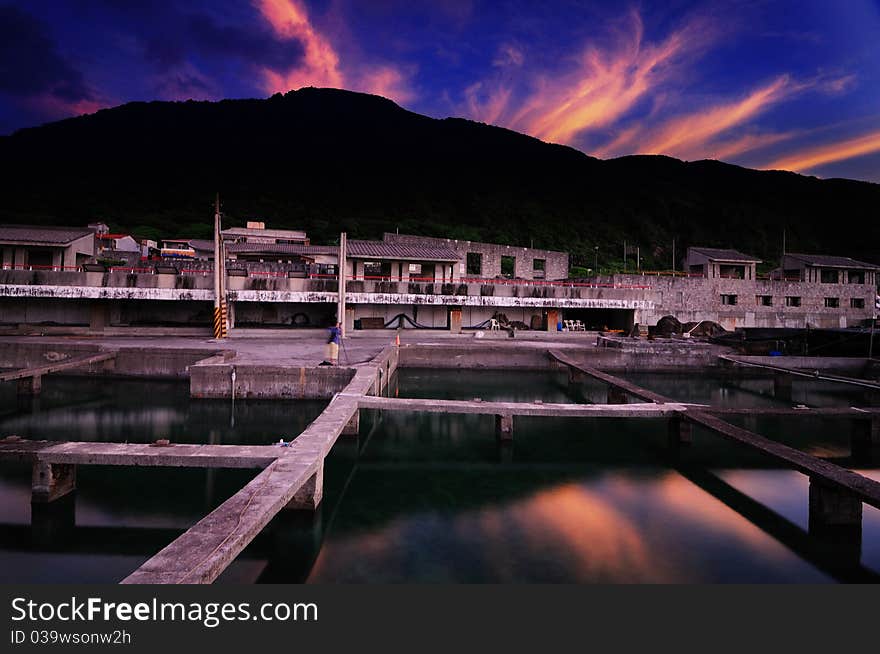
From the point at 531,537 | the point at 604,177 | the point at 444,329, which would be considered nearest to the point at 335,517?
the point at 531,537

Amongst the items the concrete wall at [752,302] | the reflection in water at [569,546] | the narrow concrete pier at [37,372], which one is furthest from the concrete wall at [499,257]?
the reflection in water at [569,546]

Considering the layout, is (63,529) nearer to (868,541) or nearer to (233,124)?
(868,541)

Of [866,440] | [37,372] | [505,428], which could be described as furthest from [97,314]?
[866,440]

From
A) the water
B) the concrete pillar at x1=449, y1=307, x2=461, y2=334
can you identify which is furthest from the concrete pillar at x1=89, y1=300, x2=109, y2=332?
the concrete pillar at x1=449, y1=307, x2=461, y2=334

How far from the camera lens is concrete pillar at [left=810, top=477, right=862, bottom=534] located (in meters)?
11.3

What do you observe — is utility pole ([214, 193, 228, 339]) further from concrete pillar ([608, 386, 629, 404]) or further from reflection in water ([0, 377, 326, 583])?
concrete pillar ([608, 386, 629, 404])

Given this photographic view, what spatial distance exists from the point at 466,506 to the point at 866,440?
14078mm

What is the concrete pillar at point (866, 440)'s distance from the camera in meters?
17.6

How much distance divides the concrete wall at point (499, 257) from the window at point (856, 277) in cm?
2768

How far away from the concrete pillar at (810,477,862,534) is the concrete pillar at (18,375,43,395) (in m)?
28.2

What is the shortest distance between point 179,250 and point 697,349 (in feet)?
153

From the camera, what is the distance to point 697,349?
33719mm

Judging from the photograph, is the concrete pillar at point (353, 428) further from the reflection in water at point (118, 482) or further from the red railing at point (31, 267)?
the red railing at point (31, 267)

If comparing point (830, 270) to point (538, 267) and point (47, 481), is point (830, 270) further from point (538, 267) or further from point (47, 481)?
point (47, 481)
